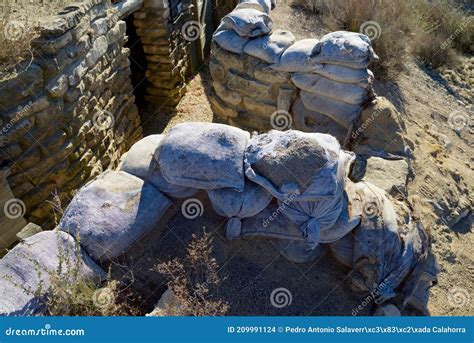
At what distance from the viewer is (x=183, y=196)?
9.10ft

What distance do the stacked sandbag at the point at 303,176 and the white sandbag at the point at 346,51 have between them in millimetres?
1399

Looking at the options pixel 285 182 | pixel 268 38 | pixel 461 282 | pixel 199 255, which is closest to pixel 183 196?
pixel 199 255

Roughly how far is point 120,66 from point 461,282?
14.3 feet

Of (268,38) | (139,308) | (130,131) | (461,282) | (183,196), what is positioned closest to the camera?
(139,308)

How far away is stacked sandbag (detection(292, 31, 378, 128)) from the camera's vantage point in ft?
12.3

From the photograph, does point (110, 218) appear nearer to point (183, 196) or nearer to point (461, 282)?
point (183, 196)

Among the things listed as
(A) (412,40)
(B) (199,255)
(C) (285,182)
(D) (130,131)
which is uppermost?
(C) (285,182)

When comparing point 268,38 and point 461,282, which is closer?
point 461,282
